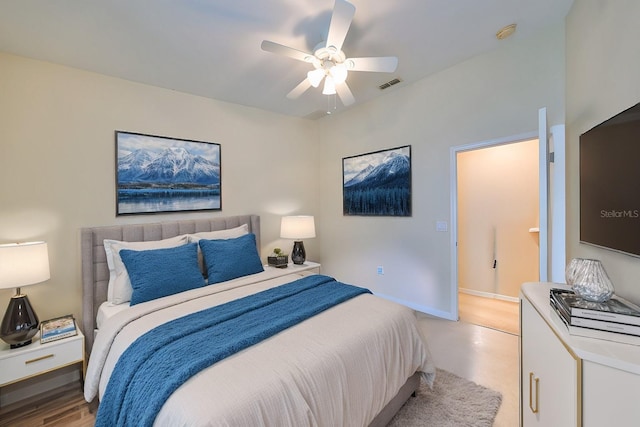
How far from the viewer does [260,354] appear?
1.29m

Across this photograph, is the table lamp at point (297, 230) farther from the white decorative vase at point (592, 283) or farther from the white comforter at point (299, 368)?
the white decorative vase at point (592, 283)

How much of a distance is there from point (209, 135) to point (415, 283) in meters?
3.15

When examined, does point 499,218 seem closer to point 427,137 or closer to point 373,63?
point 427,137

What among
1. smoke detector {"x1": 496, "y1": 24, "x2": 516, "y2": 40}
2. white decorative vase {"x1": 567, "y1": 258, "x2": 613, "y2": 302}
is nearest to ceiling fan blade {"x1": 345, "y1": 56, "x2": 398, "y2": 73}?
smoke detector {"x1": 496, "y1": 24, "x2": 516, "y2": 40}

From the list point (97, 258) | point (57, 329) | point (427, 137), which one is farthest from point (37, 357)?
point (427, 137)

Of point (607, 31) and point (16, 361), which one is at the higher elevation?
point (607, 31)

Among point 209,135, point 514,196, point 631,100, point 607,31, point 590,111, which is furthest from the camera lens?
point 514,196

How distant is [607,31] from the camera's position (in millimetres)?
1467

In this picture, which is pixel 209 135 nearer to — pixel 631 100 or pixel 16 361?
pixel 16 361

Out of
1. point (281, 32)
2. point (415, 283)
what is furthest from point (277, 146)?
point (415, 283)

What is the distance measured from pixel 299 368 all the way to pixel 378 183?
2847mm

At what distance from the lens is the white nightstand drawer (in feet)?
5.74

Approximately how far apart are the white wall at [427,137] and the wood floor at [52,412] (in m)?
3.11

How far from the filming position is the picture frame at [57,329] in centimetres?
197
